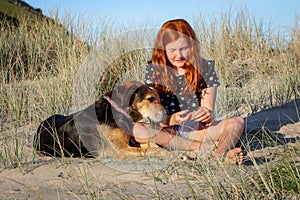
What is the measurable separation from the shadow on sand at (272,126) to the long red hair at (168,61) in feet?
2.43

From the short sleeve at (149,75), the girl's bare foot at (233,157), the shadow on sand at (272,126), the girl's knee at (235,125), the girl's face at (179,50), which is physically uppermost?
the girl's face at (179,50)

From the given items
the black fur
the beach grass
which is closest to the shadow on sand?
the beach grass

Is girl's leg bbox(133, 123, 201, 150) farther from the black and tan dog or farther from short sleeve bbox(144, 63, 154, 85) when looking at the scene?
short sleeve bbox(144, 63, 154, 85)

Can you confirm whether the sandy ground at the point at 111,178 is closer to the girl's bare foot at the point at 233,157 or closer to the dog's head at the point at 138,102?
the girl's bare foot at the point at 233,157

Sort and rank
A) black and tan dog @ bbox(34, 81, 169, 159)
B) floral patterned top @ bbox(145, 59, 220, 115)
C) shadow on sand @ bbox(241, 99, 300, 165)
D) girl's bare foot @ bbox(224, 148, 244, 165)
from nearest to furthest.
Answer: girl's bare foot @ bbox(224, 148, 244, 165) → black and tan dog @ bbox(34, 81, 169, 159) → shadow on sand @ bbox(241, 99, 300, 165) → floral patterned top @ bbox(145, 59, 220, 115)

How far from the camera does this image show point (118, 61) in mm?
6766

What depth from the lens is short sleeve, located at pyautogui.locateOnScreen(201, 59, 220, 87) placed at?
4.18 meters

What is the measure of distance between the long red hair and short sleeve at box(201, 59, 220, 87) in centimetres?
7

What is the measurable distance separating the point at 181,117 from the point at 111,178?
3.36 ft

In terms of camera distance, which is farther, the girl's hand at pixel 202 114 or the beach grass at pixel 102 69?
the beach grass at pixel 102 69

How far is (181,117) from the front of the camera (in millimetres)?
3777

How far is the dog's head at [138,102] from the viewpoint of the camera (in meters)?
3.92

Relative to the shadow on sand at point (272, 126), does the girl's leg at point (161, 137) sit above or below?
above

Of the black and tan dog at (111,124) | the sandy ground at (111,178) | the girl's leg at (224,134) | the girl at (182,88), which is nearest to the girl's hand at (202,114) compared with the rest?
the girl at (182,88)
